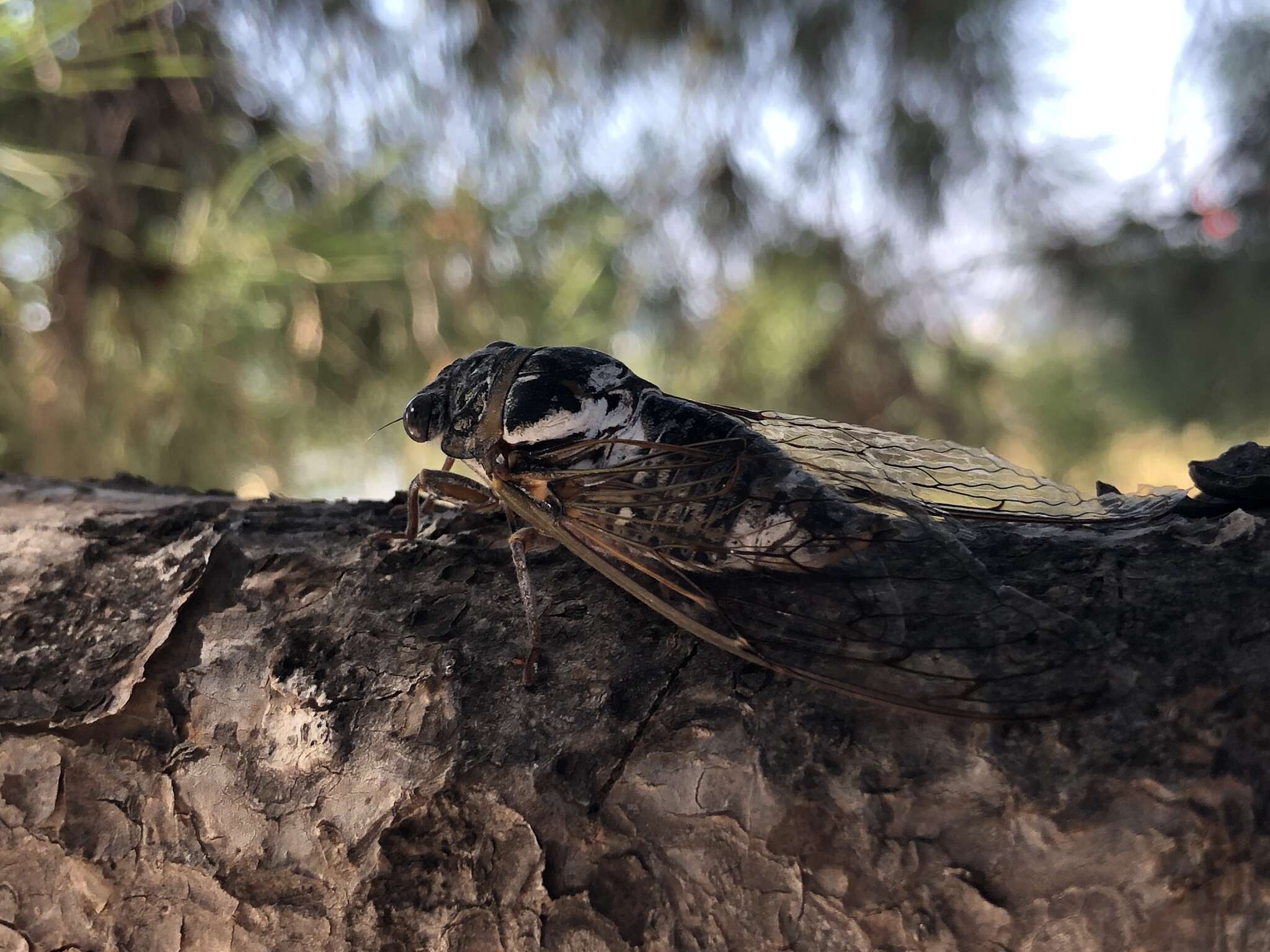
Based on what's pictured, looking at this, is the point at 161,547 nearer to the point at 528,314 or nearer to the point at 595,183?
the point at 528,314

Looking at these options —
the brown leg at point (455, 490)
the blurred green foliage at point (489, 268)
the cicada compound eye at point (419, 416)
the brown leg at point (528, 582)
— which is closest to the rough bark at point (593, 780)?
the brown leg at point (528, 582)

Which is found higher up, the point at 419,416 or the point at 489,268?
the point at 489,268

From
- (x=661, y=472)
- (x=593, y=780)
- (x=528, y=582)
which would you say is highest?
(x=661, y=472)

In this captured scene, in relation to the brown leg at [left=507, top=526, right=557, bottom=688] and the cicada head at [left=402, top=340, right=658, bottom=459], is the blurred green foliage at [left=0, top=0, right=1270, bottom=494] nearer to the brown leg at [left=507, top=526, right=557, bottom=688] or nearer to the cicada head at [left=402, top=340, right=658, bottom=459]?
the cicada head at [left=402, top=340, right=658, bottom=459]

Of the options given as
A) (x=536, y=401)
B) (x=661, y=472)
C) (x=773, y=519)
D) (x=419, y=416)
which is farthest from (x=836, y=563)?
(x=419, y=416)

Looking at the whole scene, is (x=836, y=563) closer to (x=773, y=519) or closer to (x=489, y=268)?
(x=773, y=519)

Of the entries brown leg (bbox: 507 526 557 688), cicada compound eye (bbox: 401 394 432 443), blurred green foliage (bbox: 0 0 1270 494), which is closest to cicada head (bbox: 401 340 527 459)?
cicada compound eye (bbox: 401 394 432 443)

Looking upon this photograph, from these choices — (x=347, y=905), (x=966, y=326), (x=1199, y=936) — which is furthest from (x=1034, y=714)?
(x=966, y=326)
